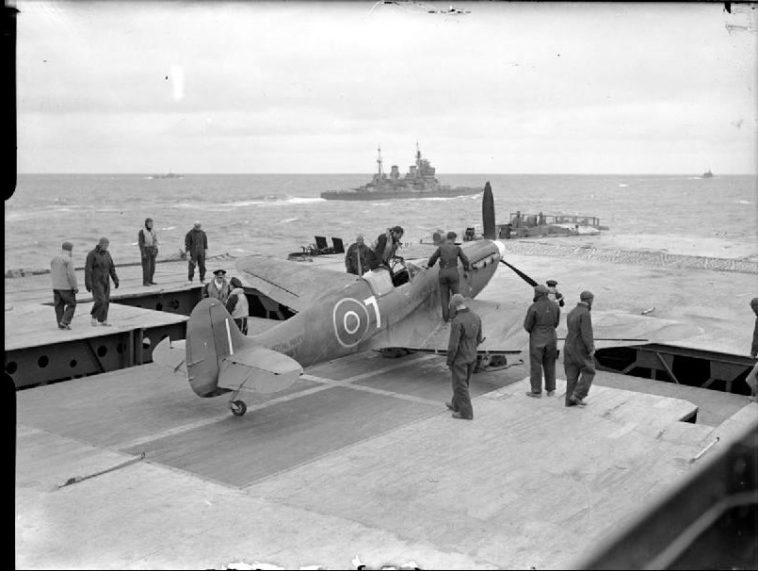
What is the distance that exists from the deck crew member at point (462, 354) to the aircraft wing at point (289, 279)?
5.90 m

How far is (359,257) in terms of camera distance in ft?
45.9

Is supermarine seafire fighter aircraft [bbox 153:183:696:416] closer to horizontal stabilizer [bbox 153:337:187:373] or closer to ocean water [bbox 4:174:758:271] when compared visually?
horizontal stabilizer [bbox 153:337:187:373]

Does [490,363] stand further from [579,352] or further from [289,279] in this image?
[289,279]

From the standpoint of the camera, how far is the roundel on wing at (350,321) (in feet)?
37.6

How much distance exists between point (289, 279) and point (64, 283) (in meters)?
5.02

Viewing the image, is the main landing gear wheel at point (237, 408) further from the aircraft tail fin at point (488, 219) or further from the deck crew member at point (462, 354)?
the aircraft tail fin at point (488, 219)

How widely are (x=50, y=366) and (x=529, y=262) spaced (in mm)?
18151

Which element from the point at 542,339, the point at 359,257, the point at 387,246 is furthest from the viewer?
the point at 359,257

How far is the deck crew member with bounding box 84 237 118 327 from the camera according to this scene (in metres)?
13.0

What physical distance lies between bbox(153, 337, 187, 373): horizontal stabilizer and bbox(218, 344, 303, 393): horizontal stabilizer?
0.76 m

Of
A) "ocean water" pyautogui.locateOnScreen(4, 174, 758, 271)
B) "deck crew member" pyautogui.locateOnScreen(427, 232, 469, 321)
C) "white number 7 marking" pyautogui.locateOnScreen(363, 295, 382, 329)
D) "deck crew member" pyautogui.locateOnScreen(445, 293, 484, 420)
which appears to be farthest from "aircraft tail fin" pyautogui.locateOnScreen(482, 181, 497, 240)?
"ocean water" pyautogui.locateOnScreen(4, 174, 758, 271)

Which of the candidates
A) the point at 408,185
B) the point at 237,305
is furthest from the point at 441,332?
the point at 408,185

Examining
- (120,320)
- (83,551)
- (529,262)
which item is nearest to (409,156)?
(529,262)

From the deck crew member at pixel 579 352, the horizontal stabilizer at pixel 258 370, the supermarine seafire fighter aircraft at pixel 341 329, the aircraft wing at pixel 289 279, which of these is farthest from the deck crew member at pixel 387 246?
the deck crew member at pixel 579 352
